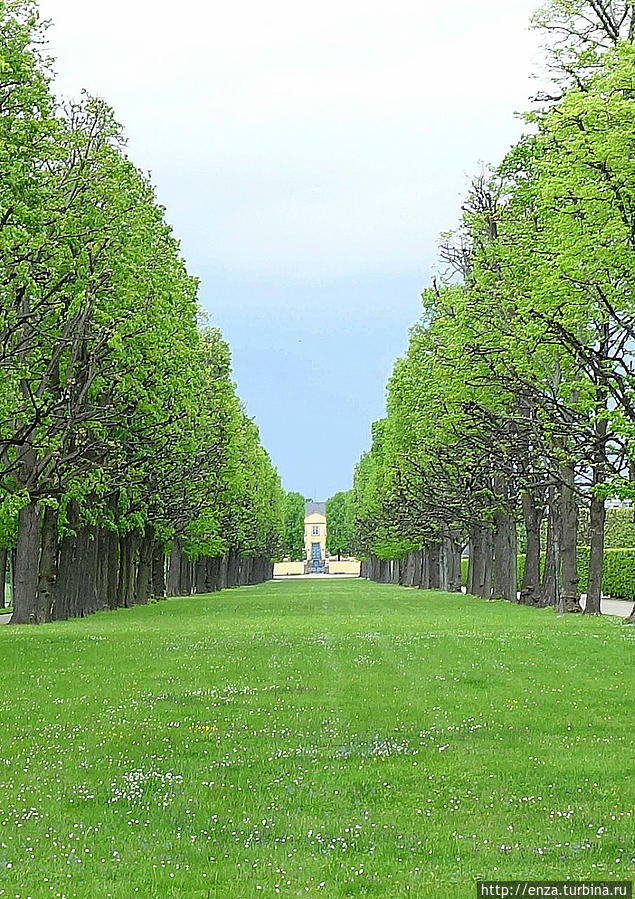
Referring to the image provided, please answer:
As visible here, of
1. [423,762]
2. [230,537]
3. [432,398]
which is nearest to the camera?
[423,762]

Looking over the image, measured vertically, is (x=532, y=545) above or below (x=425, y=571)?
above

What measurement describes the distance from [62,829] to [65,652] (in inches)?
625

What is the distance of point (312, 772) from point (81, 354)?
24.1 m

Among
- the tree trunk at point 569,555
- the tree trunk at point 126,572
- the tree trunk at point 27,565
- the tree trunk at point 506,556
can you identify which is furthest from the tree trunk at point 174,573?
the tree trunk at point 27,565

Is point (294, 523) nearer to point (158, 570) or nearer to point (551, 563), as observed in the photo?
point (158, 570)

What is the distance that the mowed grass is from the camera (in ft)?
27.2

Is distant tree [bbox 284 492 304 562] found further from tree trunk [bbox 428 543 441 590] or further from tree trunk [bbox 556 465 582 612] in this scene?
tree trunk [bbox 556 465 582 612]

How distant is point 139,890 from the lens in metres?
7.86

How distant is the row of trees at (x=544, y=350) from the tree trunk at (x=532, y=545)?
9 centimetres

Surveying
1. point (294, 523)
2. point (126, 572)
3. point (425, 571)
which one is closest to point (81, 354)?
point (126, 572)

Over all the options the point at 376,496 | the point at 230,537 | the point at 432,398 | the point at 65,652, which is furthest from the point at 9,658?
the point at 376,496

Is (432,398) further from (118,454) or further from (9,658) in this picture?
(9,658)

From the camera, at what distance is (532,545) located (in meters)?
47.9

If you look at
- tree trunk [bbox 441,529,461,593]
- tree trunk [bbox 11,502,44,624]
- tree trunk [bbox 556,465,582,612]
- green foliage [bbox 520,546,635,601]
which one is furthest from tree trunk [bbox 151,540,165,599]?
tree trunk [bbox 556,465,582,612]
